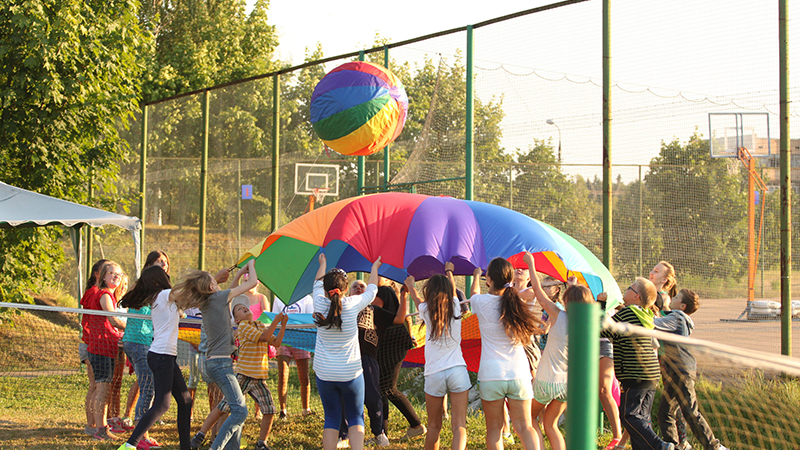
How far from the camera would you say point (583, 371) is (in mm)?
1795

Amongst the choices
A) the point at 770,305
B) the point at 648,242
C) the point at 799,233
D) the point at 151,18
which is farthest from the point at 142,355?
the point at 151,18

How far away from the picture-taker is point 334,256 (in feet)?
21.5

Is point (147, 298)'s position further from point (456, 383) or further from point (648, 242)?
point (648, 242)

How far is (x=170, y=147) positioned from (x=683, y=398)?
12.9 metres

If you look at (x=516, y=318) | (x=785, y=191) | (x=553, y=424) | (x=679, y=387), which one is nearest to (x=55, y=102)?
(x=516, y=318)

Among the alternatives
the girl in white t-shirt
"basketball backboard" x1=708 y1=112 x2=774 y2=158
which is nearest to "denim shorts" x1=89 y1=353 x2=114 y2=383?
the girl in white t-shirt

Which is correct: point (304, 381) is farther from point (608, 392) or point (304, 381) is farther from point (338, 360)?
point (608, 392)

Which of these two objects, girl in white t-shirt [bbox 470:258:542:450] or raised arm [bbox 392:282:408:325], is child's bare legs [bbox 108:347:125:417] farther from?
girl in white t-shirt [bbox 470:258:542:450]

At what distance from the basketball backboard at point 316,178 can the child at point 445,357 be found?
8.56 m

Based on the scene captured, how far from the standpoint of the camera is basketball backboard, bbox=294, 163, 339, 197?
14125mm

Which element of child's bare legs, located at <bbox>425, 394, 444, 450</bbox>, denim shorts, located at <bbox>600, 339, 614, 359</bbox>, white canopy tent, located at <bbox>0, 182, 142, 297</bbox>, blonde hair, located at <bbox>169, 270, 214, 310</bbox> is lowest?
child's bare legs, located at <bbox>425, 394, 444, 450</bbox>

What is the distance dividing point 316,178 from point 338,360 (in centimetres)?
953

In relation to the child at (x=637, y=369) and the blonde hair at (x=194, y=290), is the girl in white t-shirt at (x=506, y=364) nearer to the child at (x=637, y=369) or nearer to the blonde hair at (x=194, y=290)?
the child at (x=637, y=369)

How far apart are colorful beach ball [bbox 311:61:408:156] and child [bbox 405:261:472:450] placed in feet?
9.66
